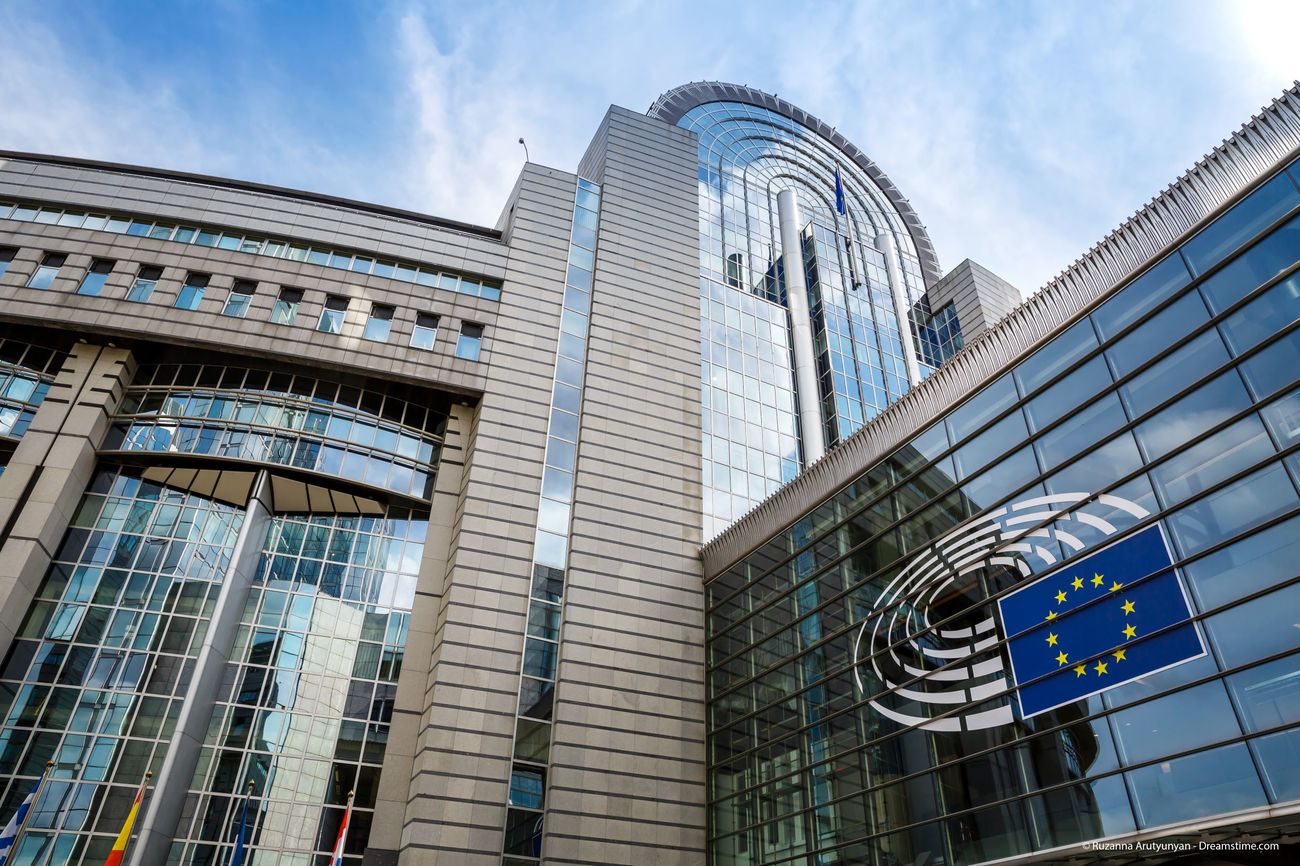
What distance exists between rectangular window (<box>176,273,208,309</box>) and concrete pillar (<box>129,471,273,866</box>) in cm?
981

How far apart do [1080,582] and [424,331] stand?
105ft

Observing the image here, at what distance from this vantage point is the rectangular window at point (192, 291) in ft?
139

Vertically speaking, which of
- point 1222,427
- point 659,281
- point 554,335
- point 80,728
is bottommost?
point 80,728

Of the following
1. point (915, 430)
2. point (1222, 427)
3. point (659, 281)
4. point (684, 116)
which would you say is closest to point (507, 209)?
point (659, 281)

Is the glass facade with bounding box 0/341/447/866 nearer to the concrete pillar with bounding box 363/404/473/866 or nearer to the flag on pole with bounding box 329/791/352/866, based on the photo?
the concrete pillar with bounding box 363/404/473/866

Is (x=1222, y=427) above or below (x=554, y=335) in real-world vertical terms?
below

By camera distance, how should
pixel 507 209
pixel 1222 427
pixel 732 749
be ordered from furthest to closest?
1. pixel 507 209
2. pixel 732 749
3. pixel 1222 427

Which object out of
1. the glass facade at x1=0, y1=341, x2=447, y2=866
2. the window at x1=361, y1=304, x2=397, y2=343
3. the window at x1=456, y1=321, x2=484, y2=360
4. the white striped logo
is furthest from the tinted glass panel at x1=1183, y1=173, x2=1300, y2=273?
the window at x1=361, y1=304, x2=397, y2=343

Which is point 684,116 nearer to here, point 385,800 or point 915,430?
point 915,430

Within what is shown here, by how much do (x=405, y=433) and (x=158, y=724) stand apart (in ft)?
49.9

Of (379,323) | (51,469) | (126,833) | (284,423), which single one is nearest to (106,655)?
(51,469)

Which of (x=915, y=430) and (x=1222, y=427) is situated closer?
(x=1222, y=427)

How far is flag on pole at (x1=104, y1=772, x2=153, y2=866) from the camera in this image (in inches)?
1040

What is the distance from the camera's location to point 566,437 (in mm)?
41719
